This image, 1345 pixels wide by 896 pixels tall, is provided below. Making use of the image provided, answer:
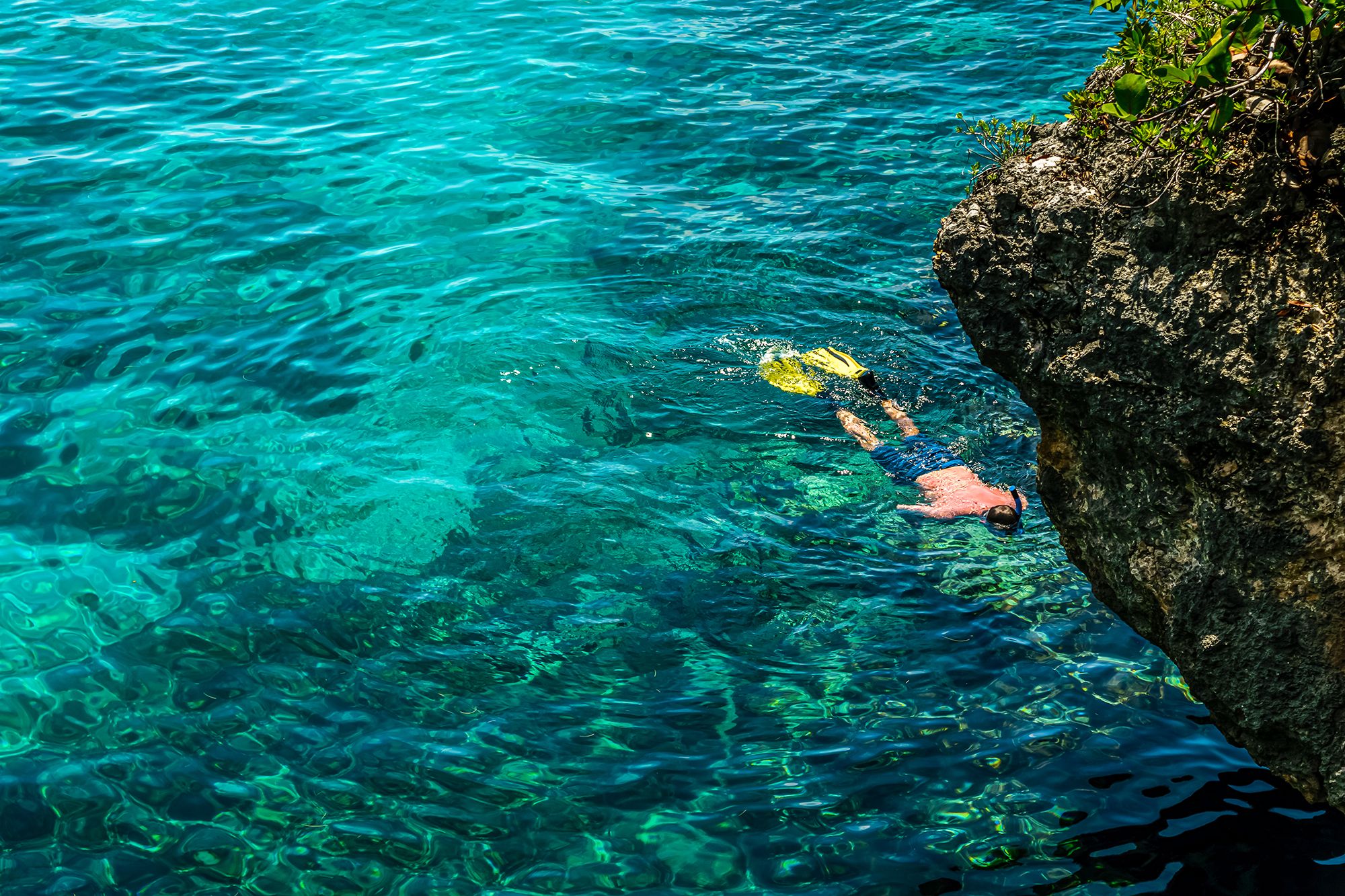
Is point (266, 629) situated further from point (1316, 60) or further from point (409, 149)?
point (409, 149)

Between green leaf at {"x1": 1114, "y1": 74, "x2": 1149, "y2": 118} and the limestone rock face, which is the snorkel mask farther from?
green leaf at {"x1": 1114, "y1": 74, "x2": 1149, "y2": 118}

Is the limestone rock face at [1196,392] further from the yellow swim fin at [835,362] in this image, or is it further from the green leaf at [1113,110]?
the yellow swim fin at [835,362]

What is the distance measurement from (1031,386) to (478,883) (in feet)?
13.2

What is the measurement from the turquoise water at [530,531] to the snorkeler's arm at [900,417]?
0.20 metres

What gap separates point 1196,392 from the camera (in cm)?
492

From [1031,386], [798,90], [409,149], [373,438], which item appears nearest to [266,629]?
[373,438]

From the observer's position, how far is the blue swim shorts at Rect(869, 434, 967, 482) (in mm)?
8672

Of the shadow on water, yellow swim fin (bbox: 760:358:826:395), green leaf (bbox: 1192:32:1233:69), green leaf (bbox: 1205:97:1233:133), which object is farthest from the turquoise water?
green leaf (bbox: 1192:32:1233:69)

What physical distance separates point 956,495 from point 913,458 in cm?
56

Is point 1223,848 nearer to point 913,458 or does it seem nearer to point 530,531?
point 913,458

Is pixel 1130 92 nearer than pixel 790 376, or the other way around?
pixel 1130 92

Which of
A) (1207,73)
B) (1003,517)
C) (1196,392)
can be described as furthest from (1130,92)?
(1003,517)

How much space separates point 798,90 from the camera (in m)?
14.9

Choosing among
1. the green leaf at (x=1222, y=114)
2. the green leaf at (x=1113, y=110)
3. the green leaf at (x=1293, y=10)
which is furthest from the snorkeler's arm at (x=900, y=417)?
the green leaf at (x=1293, y=10)
